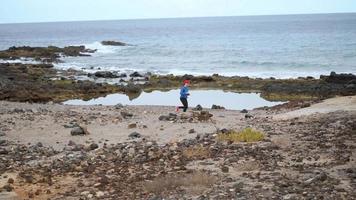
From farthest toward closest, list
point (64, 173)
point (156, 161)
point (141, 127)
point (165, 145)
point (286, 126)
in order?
point (141, 127) → point (286, 126) → point (165, 145) → point (156, 161) → point (64, 173)

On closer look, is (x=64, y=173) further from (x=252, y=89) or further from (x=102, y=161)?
(x=252, y=89)

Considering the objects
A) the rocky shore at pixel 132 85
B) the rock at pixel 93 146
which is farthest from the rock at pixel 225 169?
the rocky shore at pixel 132 85

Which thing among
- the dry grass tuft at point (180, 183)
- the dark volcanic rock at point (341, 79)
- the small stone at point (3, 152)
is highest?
the dark volcanic rock at point (341, 79)

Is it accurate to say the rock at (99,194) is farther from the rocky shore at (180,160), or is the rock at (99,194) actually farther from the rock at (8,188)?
the rock at (8,188)

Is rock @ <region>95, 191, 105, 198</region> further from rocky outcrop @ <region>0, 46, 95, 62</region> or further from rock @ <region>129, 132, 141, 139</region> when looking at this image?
rocky outcrop @ <region>0, 46, 95, 62</region>

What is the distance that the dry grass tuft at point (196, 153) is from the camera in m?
13.0

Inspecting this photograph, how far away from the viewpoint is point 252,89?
3791 cm

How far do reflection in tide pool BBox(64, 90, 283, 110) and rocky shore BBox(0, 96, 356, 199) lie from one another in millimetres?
12317

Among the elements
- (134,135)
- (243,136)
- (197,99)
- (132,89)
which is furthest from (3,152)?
Result: (132,89)

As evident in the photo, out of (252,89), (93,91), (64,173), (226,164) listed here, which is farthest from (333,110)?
(93,91)

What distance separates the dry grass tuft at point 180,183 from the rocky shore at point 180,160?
0.02 meters

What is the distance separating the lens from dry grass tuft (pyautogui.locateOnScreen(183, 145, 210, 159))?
13.0 m

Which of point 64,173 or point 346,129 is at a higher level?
point 346,129

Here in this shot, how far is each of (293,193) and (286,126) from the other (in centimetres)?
786
